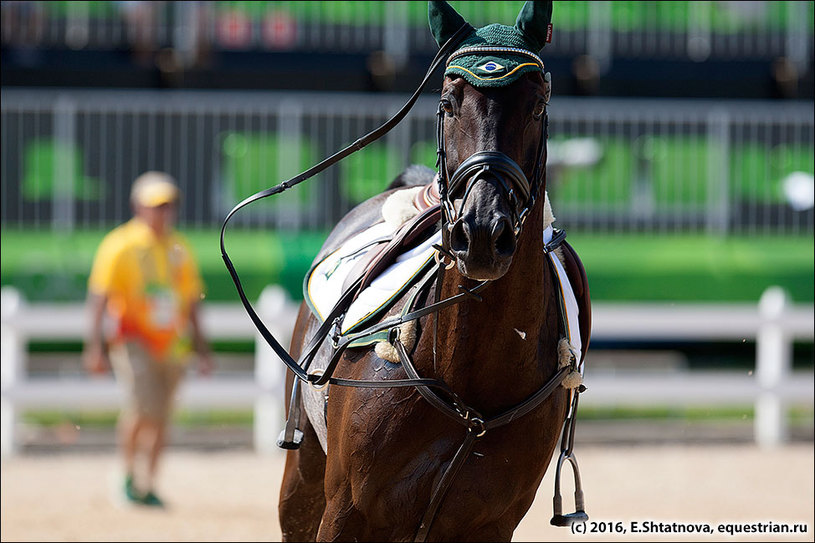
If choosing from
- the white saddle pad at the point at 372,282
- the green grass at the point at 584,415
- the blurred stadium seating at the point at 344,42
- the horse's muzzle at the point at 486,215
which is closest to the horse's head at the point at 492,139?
the horse's muzzle at the point at 486,215

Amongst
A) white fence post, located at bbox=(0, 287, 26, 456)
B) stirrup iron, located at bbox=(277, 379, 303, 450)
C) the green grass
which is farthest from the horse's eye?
the green grass

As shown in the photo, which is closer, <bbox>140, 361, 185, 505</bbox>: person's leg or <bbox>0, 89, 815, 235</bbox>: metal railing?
<bbox>140, 361, 185, 505</bbox>: person's leg

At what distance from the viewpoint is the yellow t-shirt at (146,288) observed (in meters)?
7.74

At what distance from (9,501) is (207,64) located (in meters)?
7.36

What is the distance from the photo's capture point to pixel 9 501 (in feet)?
24.6

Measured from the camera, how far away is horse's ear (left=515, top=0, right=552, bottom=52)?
3350mm

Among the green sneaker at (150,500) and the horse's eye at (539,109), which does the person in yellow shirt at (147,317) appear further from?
the horse's eye at (539,109)

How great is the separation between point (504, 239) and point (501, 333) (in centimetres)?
55

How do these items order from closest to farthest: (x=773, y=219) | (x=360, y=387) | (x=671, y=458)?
1. (x=360, y=387)
2. (x=671, y=458)
3. (x=773, y=219)

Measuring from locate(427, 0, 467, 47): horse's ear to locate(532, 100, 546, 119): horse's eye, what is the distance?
415 millimetres

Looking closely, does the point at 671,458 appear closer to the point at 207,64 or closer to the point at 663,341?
the point at 663,341

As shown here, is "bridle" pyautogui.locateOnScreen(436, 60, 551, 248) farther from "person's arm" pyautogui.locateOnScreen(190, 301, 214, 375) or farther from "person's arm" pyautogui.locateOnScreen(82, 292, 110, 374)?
"person's arm" pyautogui.locateOnScreen(82, 292, 110, 374)

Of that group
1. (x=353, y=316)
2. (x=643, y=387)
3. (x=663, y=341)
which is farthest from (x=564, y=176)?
(x=353, y=316)

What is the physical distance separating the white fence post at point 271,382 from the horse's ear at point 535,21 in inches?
237
